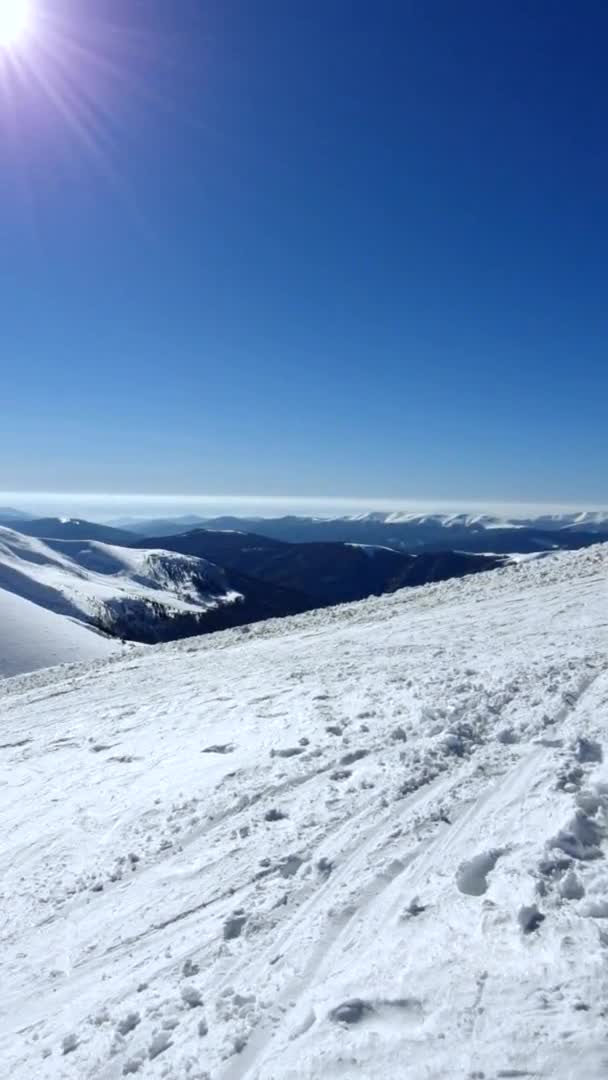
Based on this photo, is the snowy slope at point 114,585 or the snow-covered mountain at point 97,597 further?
the snowy slope at point 114,585

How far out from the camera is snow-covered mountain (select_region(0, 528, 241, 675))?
142ft

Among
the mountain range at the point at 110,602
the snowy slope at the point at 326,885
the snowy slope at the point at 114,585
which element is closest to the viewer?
the snowy slope at the point at 326,885

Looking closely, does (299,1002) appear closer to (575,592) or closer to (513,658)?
(513,658)

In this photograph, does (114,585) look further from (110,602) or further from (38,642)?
(38,642)

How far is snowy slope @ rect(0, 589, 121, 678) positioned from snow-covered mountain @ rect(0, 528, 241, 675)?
6cm

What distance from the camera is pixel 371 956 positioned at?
4648mm

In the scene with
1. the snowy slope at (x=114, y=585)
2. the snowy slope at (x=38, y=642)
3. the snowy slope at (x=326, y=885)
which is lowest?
the snowy slope at (x=114, y=585)

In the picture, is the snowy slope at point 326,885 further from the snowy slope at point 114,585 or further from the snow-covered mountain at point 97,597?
the snowy slope at point 114,585

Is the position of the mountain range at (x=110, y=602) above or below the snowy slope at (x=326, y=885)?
below

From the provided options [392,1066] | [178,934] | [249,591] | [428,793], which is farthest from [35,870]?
[249,591]

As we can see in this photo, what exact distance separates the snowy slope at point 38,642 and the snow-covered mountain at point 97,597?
0.21ft

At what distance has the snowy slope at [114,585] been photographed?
293ft

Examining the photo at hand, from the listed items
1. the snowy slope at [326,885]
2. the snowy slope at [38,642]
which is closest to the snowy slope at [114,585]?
the snowy slope at [38,642]

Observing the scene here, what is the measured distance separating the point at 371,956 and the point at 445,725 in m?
4.70
